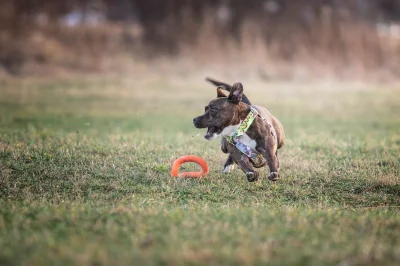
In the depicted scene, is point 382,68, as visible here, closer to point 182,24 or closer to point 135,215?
point 182,24

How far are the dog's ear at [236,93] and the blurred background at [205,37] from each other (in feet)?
100

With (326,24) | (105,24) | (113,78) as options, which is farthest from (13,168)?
(326,24)

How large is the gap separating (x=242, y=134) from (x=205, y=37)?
3540 centimetres

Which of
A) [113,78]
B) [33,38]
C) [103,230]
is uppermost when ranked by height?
[33,38]

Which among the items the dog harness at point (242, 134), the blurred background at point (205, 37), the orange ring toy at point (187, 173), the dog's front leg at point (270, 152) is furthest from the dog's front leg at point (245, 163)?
the blurred background at point (205, 37)

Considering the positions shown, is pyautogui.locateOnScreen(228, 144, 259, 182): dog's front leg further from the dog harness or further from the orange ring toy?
the orange ring toy

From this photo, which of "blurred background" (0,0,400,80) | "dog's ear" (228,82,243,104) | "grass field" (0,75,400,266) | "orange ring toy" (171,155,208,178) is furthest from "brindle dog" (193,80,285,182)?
"blurred background" (0,0,400,80)

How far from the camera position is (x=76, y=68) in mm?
40562

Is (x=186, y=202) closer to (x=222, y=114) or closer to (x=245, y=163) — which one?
(x=245, y=163)

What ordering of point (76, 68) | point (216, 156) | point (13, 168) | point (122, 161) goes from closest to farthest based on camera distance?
point (13, 168) < point (122, 161) < point (216, 156) < point (76, 68)

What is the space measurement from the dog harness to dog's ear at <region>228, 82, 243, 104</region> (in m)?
0.31

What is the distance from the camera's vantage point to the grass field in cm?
632

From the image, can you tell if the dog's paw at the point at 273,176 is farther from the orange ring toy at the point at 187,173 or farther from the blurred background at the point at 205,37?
the blurred background at the point at 205,37

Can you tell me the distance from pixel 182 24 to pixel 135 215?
38.9m
